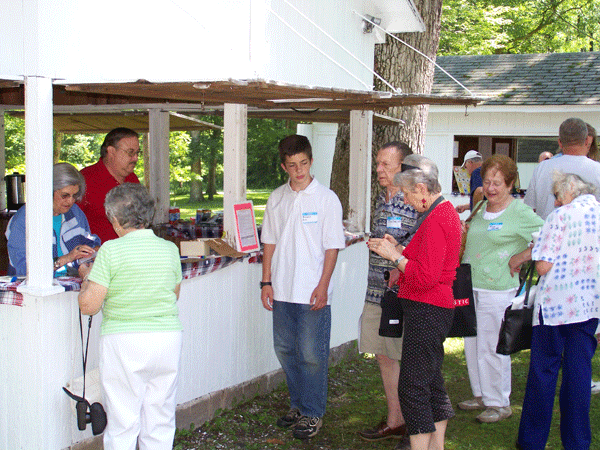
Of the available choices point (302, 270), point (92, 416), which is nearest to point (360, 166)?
point (302, 270)

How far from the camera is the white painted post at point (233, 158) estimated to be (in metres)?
4.91

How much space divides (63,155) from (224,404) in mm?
28396

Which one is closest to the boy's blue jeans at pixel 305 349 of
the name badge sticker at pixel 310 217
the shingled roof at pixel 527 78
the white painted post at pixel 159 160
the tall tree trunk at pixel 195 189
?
the name badge sticker at pixel 310 217

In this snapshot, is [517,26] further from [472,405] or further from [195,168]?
[472,405]

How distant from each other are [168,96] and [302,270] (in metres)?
1.44

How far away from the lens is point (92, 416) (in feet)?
11.1

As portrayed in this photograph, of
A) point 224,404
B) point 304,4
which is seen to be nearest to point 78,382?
point 224,404

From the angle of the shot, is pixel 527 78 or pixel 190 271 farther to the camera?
pixel 527 78

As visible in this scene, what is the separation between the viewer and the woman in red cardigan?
354 centimetres

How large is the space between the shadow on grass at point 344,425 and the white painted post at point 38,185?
155cm

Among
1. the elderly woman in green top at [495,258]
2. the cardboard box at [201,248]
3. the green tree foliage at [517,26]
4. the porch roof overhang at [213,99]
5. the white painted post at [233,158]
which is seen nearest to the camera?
Result: the porch roof overhang at [213,99]

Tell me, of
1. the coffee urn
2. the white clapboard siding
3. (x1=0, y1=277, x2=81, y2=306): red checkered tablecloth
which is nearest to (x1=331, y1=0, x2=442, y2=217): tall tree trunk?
the white clapboard siding

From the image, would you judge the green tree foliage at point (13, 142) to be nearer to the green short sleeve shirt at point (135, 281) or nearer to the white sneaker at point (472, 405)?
the white sneaker at point (472, 405)

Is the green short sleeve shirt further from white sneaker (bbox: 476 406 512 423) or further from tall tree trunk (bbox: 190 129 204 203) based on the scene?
tall tree trunk (bbox: 190 129 204 203)
